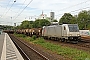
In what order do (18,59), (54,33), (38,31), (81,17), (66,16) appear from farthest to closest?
(66,16) < (81,17) < (38,31) < (54,33) < (18,59)

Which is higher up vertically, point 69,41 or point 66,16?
point 66,16

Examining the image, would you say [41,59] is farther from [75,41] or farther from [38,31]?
[38,31]

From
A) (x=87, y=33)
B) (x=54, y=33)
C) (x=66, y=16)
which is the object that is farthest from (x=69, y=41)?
(x=66, y=16)

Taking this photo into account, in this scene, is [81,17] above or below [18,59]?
above

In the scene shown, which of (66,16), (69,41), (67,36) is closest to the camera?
(67,36)

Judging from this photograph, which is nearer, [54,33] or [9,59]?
[9,59]

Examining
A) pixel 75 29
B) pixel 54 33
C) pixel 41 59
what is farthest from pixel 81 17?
pixel 41 59

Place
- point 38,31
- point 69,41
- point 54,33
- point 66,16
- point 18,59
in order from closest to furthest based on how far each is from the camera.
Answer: point 18,59, point 69,41, point 54,33, point 38,31, point 66,16

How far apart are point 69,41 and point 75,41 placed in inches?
60.7

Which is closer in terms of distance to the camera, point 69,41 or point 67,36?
point 67,36

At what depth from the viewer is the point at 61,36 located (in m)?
30.9

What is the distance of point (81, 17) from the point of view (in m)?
88.0

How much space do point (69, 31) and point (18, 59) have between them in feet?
50.8

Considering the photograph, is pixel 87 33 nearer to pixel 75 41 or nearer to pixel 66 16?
pixel 75 41
